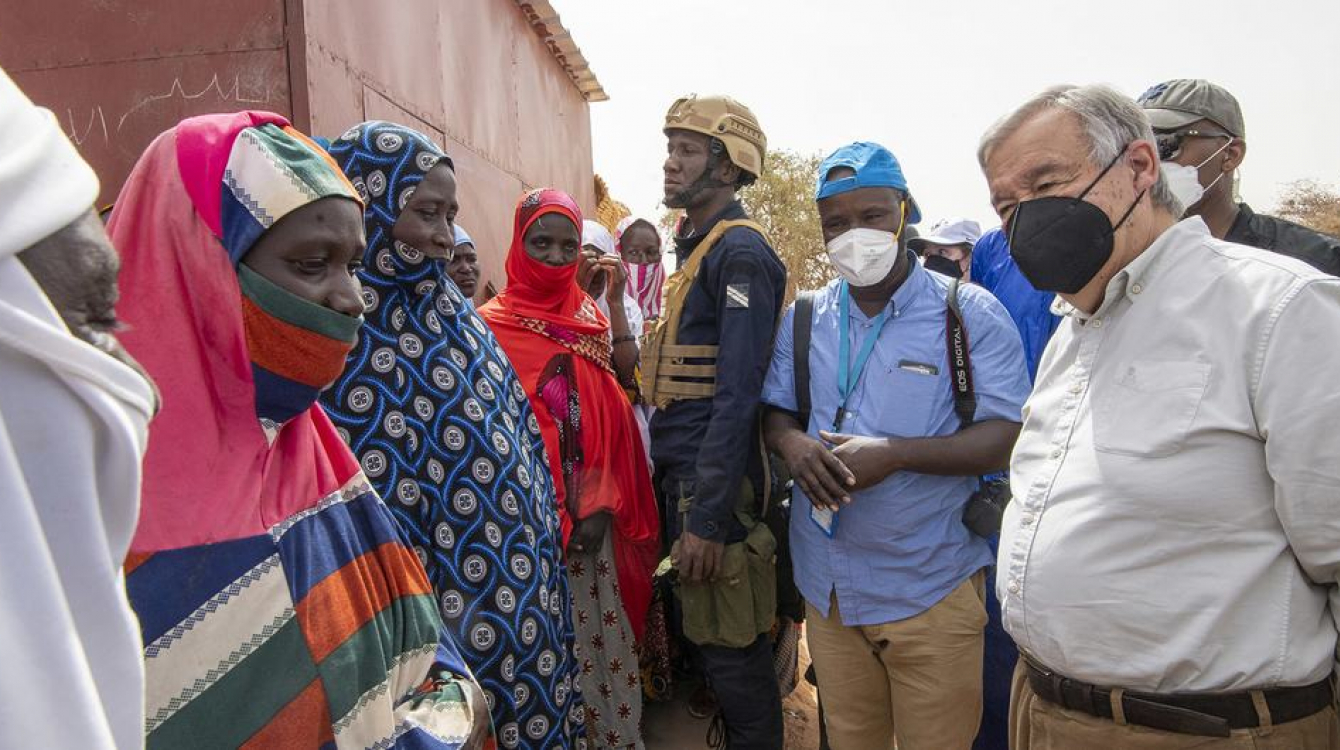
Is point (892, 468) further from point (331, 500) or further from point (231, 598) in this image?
point (231, 598)

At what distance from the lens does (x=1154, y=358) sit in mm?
1621

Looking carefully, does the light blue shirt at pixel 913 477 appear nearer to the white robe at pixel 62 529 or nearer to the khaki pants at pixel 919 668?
the khaki pants at pixel 919 668

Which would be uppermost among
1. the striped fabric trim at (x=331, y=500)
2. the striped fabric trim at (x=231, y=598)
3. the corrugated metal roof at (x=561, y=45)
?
the corrugated metal roof at (x=561, y=45)

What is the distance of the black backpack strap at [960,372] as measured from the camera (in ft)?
8.22

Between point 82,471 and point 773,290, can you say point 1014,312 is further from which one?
point 82,471

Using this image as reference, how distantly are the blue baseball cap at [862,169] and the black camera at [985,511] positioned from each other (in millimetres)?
962

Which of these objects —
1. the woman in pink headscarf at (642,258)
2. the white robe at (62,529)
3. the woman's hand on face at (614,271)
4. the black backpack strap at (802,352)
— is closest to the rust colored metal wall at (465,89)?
the woman in pink headscarf at (642,258)

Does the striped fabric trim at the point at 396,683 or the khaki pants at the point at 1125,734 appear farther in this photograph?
the khaki pants at the point at 1125,734

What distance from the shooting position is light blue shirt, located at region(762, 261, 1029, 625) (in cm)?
250

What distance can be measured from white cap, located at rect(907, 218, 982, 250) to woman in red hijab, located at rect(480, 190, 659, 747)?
3636 mm

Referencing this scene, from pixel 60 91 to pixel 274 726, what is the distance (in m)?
2.95

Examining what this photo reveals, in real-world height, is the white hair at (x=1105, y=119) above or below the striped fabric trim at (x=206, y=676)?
above

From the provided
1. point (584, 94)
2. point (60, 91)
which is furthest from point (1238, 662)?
point (584, 94)

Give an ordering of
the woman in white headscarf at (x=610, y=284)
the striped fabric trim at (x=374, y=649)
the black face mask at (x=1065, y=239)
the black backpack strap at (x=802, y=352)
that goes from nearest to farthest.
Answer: the striped fabric trim at (x=374, y=649) < the black face mask at (x=1065, y=239) < the black backpack strap at (x=802, y=352) < the woman in white headscarf at (x=610, y=284)
